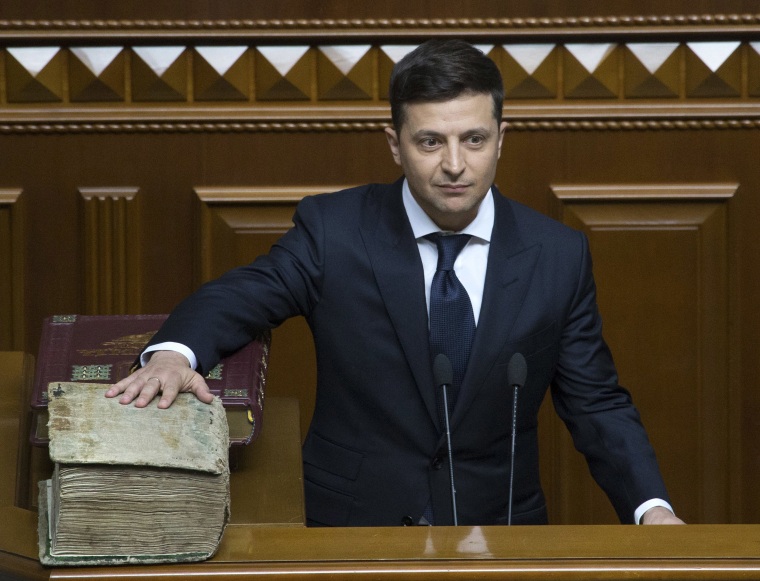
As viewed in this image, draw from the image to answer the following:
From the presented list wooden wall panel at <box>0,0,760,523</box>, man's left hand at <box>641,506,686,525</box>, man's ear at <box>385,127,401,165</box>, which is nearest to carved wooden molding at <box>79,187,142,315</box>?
wooden wall panel at <box>0,0,760,523</box>

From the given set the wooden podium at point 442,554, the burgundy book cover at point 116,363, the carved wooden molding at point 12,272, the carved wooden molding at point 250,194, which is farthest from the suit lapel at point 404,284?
the carved wooden molding at point 12,272

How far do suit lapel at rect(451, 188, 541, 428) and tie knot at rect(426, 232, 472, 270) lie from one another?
6 centimetres

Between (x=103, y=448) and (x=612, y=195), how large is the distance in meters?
2.00

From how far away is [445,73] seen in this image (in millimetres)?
2020

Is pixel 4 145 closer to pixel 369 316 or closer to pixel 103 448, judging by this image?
pixel 369 316

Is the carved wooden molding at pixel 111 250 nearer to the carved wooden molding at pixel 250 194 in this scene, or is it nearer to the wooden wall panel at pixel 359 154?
the wooden wall panel at pixel 359 154

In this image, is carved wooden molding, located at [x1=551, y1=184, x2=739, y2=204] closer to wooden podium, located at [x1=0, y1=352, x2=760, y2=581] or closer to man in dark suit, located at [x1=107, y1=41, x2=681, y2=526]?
man in dark suit, located at [x1=107, y1=41, x2=681, y2=526]

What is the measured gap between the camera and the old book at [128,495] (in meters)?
1.28

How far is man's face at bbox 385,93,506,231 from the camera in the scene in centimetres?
202

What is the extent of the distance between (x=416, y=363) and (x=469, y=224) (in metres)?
0.28

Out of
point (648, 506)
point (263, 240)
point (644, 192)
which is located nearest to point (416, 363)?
point (648, 506)

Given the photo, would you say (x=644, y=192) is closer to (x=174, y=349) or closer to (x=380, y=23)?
(x=380, y=23)

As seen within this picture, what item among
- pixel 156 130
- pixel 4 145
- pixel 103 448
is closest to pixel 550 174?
pixel 156 130

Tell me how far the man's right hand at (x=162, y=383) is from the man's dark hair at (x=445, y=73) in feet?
2.13
